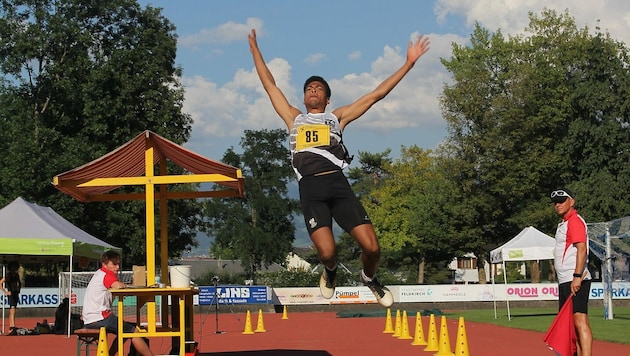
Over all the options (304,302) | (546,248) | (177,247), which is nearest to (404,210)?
(177,247)

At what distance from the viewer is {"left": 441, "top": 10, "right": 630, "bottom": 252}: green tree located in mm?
57000

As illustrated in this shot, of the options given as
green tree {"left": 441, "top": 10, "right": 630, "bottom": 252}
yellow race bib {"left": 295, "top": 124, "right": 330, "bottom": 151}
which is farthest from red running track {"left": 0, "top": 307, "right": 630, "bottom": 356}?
green tree {"left": 441, "top": 10, "right": 630, "bottom": 252}

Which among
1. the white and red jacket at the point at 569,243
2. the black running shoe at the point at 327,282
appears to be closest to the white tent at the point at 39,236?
the white and red jacket at the point at 569,243

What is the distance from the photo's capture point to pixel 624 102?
5631 centimetres

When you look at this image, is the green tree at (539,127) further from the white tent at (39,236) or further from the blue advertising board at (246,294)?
the white tent at (39,236)

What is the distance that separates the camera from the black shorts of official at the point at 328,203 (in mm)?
8117

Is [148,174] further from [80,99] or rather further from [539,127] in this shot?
[539,127]

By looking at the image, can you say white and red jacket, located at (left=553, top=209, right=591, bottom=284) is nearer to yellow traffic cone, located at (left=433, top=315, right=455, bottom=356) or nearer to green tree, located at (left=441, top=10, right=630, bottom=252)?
yellow traffic cone, located at (left=433, top=315, right=455, bottom=356)

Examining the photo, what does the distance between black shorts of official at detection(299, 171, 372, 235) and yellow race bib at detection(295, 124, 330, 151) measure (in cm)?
31

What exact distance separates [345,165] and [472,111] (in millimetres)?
51627

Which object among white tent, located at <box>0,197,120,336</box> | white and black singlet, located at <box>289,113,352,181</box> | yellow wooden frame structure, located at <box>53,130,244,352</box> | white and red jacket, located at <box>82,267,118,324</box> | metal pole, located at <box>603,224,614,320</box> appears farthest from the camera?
metal pole, located at <box>603,224,614,320</box>

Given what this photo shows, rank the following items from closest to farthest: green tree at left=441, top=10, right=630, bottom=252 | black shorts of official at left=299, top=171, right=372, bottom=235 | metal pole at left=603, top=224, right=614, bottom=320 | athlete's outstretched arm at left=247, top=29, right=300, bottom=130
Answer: black shorts of official at left=299, top=171, right=372, bottom=235 → athlete's outstretched arm at left=247, top=29, right=300, bottom=130 → metal pole at left=603, top=224, right=614, bottom=320 → green tree at left=441, top=10, right=630, bottom=252

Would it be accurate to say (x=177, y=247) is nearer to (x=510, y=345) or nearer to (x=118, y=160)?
(x=510, y=345)

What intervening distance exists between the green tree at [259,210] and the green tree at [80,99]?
47.3 meters
